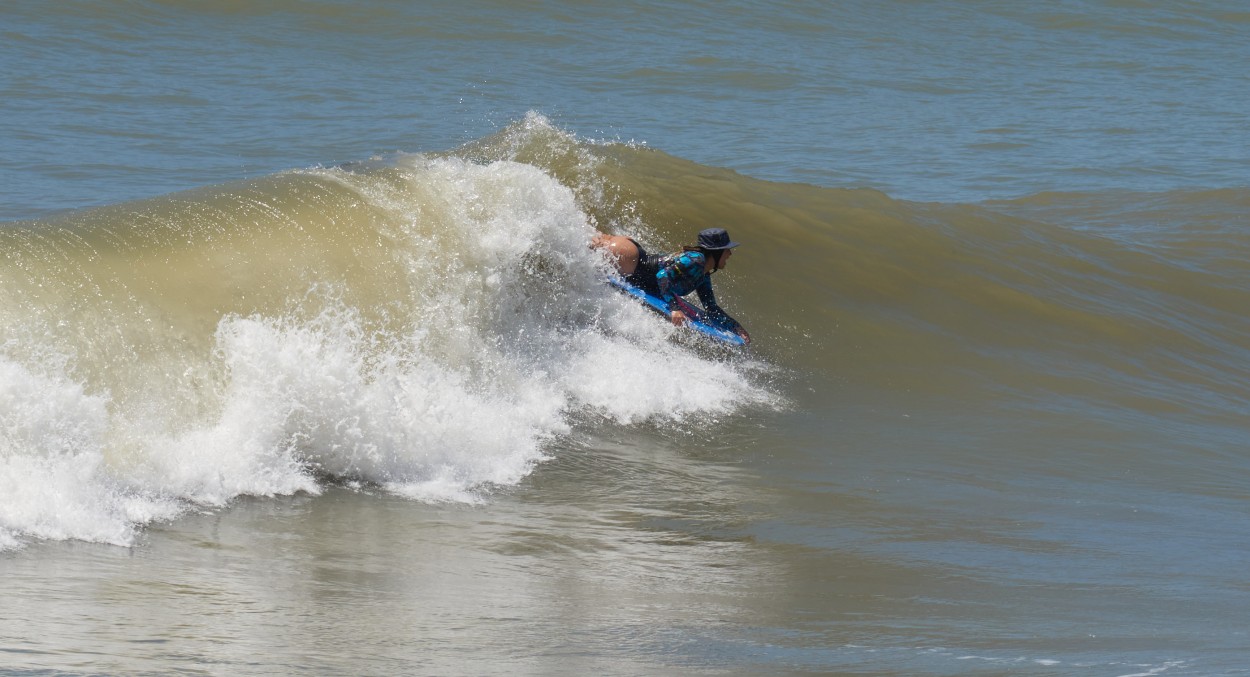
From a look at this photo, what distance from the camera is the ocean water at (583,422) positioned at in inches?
205

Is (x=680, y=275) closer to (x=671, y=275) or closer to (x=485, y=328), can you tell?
(x=671, y=275)

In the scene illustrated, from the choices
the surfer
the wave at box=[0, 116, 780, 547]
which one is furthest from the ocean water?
the surfer

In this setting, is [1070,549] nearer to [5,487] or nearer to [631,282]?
[631,282]

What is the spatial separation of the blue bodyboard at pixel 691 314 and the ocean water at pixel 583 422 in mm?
111

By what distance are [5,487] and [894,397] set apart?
19.1 feet

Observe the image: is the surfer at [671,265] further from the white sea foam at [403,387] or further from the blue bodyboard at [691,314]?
the white sea foam at [403,387]

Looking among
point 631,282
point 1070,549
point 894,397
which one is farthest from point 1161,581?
point 631,282

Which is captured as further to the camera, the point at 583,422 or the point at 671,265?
the point at 671,265

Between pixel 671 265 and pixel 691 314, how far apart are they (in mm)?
358

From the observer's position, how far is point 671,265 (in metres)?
9.50

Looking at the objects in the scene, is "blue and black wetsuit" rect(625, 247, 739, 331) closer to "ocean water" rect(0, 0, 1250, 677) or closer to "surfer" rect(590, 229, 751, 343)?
"surfer" rect(590, 229, 751, 343)

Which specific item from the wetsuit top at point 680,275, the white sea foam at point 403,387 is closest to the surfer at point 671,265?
the wetsuit top at point 680,275

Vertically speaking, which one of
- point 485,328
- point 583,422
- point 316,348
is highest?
point 316,348

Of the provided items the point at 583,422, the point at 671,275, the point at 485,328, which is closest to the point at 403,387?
the point at 485,328
